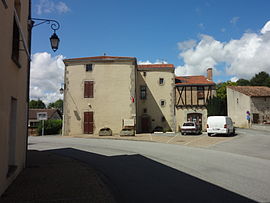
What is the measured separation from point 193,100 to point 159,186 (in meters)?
25.0

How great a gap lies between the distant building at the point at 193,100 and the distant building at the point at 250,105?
12.2 feet

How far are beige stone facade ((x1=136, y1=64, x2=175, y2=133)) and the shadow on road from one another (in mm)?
20799

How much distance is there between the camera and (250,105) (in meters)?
27.2

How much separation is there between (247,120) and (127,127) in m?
14.8

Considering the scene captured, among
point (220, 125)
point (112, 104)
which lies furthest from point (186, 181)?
point (112, 104)

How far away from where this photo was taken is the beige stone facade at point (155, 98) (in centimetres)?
2872

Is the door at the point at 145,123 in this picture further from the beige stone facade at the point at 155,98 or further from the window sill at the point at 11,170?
the window sill at the point at 11,170

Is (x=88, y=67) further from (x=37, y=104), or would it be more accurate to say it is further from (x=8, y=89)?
(x=37, y=104)

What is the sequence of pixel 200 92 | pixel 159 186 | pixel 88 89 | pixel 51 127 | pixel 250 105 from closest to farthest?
1. pixel 159 186
2. pixel 88 89
3. pixel 250 105
4. pixel 200 92
5. pixel 51 127

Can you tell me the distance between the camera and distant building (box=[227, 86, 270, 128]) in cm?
2736

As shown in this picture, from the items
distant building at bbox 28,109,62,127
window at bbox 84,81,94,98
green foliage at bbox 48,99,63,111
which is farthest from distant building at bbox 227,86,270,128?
green foliage at bbox 48,99,63,111

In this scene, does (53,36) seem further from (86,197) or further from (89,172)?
(86,197)

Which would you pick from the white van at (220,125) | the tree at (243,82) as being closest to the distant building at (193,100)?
the white van at (220,125)

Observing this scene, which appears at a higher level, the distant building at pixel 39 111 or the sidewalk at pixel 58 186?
the distant building at pixel 39 111
